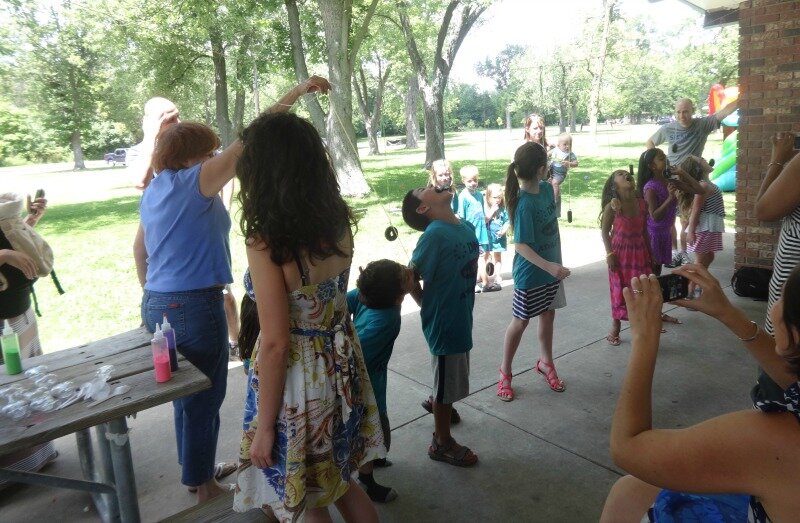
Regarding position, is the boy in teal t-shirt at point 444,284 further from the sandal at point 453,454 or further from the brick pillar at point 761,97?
the brick pillar at point 761,97

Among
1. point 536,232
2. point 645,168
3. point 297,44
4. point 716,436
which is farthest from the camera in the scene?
point 297,44

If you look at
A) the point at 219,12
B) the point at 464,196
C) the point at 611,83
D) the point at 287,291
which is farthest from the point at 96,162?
the point at 287,291

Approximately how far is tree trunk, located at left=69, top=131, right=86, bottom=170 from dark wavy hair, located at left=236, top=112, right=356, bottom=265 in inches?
1175

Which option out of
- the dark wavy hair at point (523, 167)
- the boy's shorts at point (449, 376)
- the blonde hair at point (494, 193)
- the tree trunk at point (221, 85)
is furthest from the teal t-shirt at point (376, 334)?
the tree trunk at point (221, 85)

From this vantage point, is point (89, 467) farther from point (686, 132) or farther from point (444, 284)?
point (686, 132)

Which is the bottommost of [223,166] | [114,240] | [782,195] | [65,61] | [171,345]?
[114,240]

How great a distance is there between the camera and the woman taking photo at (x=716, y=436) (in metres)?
0.96

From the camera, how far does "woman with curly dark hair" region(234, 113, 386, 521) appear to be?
1.52 metres

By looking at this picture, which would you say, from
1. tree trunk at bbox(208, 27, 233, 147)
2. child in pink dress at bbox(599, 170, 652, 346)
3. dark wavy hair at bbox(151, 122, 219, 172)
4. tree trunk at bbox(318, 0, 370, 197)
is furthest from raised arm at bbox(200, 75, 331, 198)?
tree trunk at bbox(208, 27, 233, 147)

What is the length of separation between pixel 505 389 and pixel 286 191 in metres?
2.26

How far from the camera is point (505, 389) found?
333 centimetres

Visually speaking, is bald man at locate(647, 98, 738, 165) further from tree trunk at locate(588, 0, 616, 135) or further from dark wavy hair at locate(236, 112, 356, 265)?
dark wavy hair at locate(236, 112, 356, 265)

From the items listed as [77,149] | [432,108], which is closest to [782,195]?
[432,108]

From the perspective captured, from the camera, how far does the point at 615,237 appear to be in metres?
4.07
